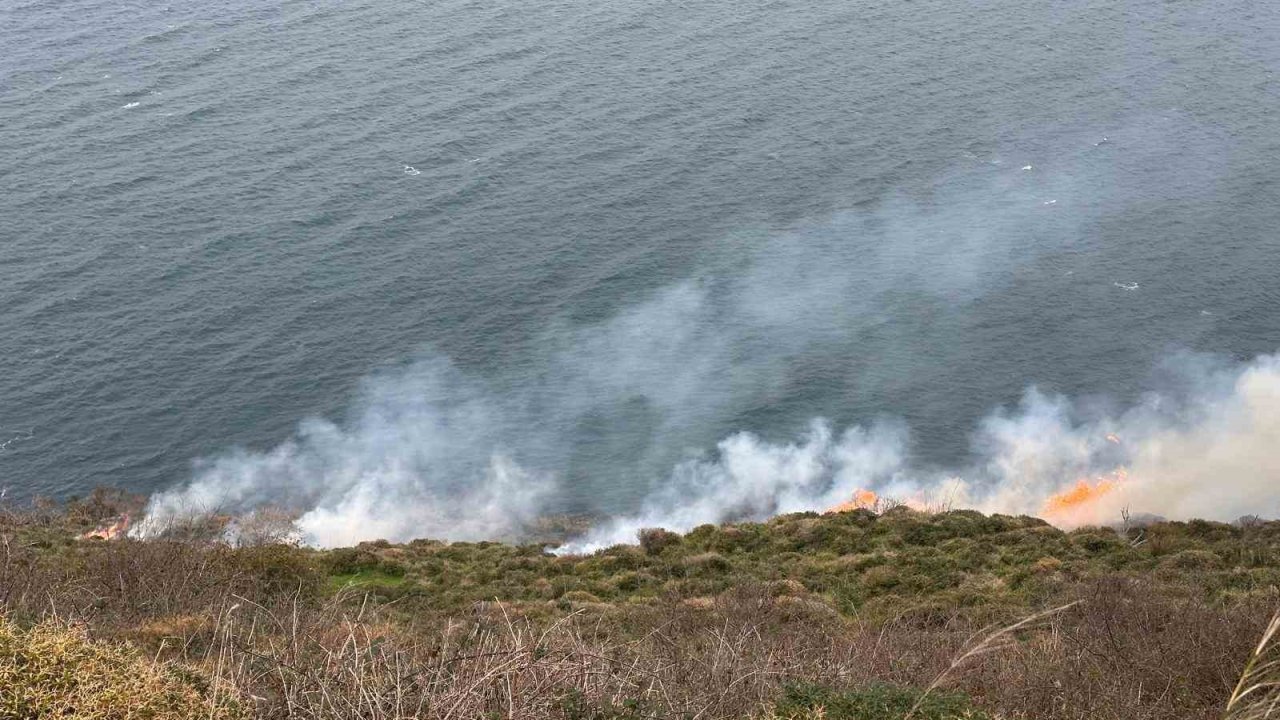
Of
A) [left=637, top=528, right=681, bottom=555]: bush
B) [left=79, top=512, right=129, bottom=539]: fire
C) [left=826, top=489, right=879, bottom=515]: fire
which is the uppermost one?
[left=637, top=528, right=681, bottom=555]: bush

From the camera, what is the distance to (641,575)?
202 ft

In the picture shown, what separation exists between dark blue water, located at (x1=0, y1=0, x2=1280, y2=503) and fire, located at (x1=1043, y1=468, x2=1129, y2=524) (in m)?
7.98

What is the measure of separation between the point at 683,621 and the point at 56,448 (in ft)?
231

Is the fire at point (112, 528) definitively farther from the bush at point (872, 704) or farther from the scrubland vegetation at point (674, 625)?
the bush at point (872, 704)

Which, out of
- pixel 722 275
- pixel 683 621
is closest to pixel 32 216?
pixel 722 275

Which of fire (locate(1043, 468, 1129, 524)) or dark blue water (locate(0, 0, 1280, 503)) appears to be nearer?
fire (locate(1043, 468, 1129, 524))

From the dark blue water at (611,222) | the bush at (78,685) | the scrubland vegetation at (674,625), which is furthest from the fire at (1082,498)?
the bush at (78,685)

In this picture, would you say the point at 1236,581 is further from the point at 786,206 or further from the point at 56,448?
the point at 56,448

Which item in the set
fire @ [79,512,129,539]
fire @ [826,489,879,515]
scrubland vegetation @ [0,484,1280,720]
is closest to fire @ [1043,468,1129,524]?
fire @ [826,489,879,515]

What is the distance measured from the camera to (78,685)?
11.0m

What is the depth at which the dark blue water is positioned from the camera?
97562 millimetres

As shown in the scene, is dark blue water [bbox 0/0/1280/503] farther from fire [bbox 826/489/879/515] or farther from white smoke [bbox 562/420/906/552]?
fire [bbox 826/489/879/515]

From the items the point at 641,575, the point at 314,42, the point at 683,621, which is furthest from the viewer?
the point at 314,42

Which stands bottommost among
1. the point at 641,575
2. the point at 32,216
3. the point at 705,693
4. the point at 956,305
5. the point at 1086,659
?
the point at 956,305
